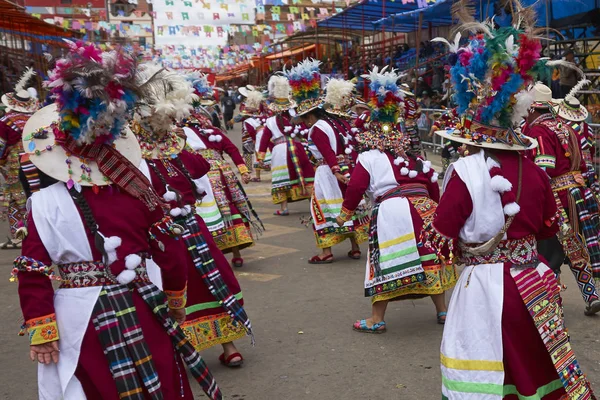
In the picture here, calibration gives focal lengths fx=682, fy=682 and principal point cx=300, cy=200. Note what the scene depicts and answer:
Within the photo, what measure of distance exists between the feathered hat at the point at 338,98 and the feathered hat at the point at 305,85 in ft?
0.50

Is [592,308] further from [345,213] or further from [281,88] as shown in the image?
[281,88]

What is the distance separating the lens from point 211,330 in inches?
196

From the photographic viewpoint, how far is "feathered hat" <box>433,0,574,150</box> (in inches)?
135

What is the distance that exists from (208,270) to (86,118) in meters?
2.00

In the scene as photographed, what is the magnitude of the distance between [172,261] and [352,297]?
3747mm

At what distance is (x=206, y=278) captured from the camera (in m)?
4.81

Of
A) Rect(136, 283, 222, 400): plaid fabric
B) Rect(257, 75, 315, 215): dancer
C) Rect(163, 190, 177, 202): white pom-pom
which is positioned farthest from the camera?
Rect(257, 75, 315, 215): dancer

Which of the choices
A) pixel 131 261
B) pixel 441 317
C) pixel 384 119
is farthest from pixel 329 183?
pixel 131 261

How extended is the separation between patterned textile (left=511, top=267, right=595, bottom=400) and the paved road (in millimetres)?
1242

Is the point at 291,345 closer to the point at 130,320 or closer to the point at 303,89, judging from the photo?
the point at 130,320

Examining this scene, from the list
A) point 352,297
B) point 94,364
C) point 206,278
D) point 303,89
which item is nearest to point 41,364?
point 94,364

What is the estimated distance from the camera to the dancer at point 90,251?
2.99 metres

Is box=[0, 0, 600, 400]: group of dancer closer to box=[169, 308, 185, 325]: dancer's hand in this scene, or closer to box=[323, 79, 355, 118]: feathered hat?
box=[169, 308, 185, 325]: dancer's hand

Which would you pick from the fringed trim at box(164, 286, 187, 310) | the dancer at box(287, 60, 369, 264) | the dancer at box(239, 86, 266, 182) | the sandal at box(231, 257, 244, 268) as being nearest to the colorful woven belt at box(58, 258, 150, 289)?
the fringed trim at box(164, 286, 187, 310)
